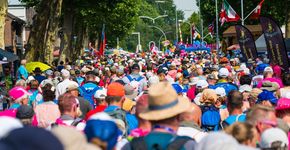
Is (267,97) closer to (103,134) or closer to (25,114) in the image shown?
(25,114)

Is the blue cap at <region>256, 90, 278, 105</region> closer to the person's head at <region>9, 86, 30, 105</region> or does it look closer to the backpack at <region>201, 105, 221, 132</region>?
the backpack at <region>201, 105, 221, 132</region>

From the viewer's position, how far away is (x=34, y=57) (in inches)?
1243

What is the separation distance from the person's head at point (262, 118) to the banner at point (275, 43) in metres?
14.4

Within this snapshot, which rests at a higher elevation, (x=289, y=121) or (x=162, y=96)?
(x=162, y=96)

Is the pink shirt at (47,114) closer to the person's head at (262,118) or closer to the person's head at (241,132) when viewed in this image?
the person's head at (262,118)

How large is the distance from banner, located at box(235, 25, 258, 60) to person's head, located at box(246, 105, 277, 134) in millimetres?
19217

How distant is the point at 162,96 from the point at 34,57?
26.8 meters

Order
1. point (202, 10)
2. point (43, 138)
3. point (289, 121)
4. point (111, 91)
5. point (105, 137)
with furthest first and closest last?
point (202, 10) → point (111, 91) → point (289, 121) → point (105, 137) → point (43, 138)

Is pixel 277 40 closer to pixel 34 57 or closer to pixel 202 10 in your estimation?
pixel 34 57

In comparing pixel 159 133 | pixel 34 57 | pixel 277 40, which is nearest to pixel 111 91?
pixel 159 133

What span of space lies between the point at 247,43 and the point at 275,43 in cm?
502

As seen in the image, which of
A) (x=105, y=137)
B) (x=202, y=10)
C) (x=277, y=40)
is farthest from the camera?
(x=202, y=10)

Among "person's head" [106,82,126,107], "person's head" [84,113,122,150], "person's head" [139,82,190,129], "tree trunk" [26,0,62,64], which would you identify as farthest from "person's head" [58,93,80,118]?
"tree trunk" [26,0,62,64]

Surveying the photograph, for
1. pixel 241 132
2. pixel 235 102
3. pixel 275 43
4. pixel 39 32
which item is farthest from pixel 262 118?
pixel 39 32
